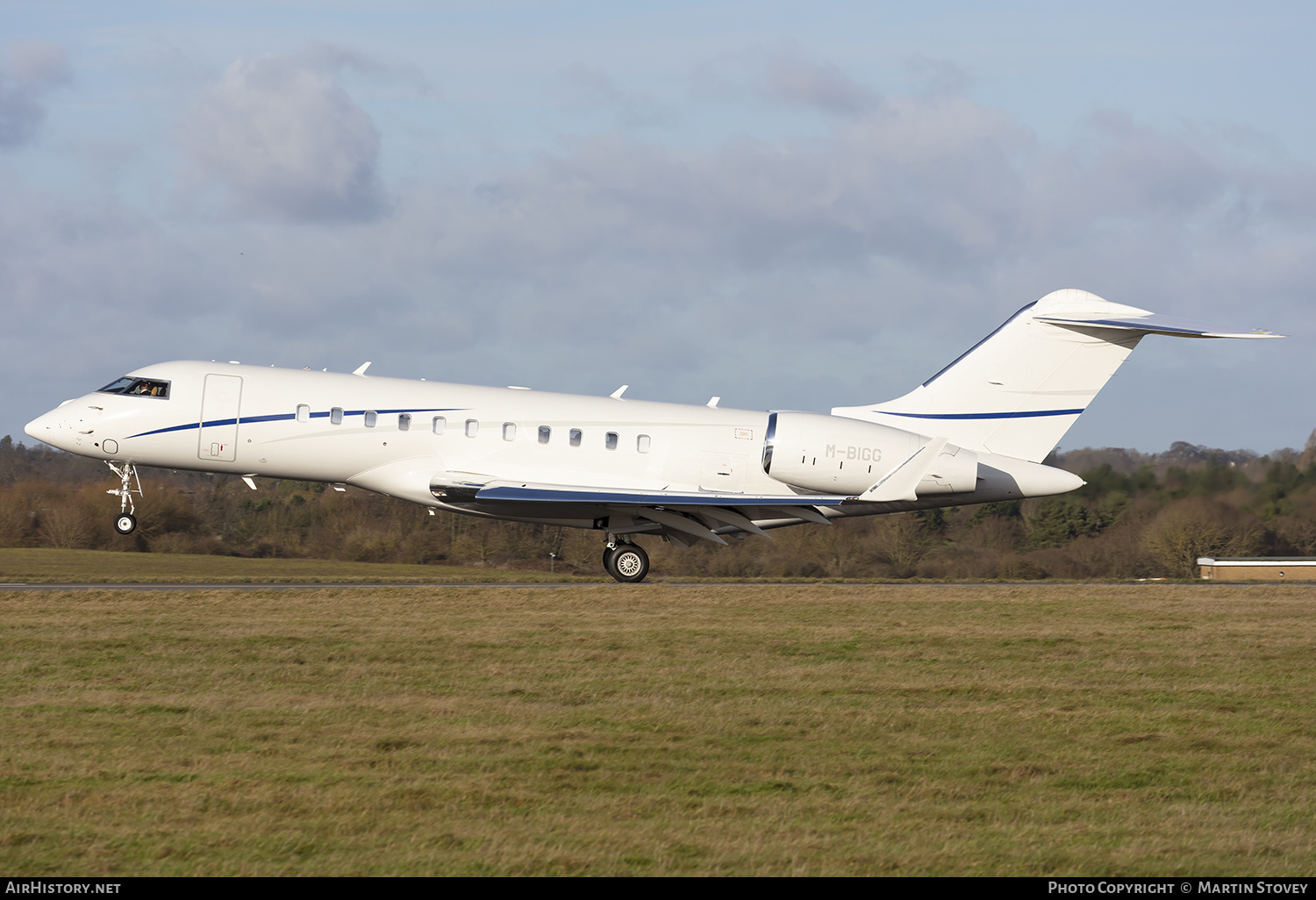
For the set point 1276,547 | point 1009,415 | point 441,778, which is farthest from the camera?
point 1276,547

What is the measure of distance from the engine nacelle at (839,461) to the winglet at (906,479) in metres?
0.62

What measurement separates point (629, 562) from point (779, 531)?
10.9 meters

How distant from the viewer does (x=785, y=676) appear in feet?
43.4

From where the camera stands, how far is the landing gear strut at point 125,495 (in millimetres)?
23188

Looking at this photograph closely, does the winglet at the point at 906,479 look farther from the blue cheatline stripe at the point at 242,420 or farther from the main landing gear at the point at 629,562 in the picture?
the blue cheatline stripe at the point at 242,420

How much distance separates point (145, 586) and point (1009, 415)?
57.0 feet

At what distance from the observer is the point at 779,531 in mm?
35344

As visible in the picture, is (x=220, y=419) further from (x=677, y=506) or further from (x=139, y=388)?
(x=677, y=506)

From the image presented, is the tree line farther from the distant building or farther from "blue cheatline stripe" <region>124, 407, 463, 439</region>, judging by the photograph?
"blue cheatline stripe" <region>124, 407, 463, 439</region>

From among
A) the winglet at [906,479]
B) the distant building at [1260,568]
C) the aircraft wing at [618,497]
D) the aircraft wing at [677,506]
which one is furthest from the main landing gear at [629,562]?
the distant building at [1260,568]

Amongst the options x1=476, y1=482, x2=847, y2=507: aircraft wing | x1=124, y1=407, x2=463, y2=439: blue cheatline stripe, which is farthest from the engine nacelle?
x1=124, y1=407, x2=463, y2=439: blue cheatline stripe

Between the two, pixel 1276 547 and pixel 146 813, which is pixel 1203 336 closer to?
pixel 1276 547

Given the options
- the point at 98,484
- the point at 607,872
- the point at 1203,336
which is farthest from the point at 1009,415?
the point at 98,484

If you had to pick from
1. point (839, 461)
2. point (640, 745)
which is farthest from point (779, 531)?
point (640, 745)
